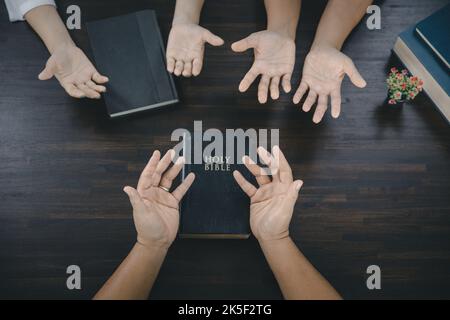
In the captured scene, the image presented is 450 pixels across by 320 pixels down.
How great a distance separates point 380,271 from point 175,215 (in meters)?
0.78

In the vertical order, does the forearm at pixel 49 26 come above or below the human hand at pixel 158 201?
above

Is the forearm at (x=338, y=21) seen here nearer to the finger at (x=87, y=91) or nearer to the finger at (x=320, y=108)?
the finger at (x=320, y=108)

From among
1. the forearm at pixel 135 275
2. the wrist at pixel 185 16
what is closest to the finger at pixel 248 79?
the wrist at pixel 185 16

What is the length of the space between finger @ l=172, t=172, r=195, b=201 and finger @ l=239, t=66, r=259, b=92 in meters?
0.38

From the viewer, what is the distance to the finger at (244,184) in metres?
1.29

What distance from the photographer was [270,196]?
4.25 ft

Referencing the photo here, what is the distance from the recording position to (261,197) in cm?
130

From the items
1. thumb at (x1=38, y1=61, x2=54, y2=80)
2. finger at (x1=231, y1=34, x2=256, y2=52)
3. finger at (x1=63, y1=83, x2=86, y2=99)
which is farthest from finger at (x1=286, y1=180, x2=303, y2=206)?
thumb at (x1=38, y1=61, x2=54, y2=80)

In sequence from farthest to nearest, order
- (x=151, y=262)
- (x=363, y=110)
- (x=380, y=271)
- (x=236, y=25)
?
(x=236, y=25)
(x=363, y=110)
(x=380, y=271)
(x=151, y=262)

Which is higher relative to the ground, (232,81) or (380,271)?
(232,81)

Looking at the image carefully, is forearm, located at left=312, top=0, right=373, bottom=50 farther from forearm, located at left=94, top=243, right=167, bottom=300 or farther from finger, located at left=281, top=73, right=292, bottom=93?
forearm, located at left=94, top=243, right=167, bottom=300

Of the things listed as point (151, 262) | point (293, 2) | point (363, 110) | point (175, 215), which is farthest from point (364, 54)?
point (151, 262)

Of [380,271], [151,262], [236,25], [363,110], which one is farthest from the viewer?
[236,25]

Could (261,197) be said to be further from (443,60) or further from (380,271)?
(443,60)
